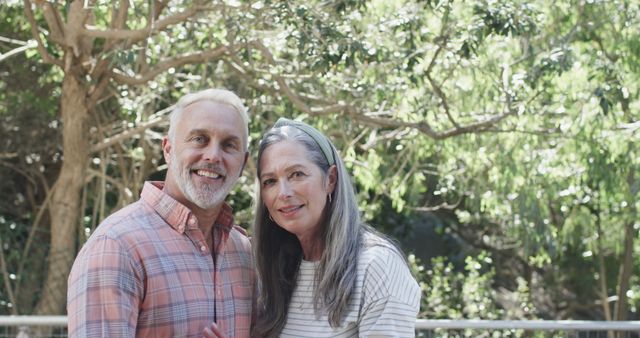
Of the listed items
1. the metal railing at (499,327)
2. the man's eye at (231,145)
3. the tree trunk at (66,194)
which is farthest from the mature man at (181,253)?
the tree trunk at (66,194)

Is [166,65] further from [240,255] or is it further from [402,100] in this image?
[240,255]

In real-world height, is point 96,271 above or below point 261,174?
below

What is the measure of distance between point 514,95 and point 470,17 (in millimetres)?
698

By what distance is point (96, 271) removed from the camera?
297 cm

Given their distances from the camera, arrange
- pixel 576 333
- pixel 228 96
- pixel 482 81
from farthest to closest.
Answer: pixel 482 81 < pixel 576 333 < pixel 228 96

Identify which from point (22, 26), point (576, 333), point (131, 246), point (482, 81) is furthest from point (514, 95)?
point (131, 246)

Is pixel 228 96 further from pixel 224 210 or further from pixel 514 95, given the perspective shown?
pixel 514 95

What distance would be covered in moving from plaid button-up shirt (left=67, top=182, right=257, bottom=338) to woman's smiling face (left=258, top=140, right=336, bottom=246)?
238 millimetres

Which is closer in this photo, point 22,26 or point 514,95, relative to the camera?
point 514,95

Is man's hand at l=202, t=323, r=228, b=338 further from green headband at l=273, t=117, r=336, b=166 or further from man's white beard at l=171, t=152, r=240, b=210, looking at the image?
green headband at l=273, t=117, r=336, b=166

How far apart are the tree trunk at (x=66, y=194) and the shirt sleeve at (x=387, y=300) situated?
19.6ft

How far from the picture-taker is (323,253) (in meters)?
3.36

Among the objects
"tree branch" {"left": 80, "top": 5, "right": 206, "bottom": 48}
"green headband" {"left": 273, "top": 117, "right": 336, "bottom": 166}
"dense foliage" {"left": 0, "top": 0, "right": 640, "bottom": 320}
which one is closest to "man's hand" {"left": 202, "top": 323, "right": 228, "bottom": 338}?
"green headband" {"left": 273, "top": 117, "right": 336, "bottom": 166}

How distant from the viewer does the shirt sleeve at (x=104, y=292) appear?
9.67 feet
